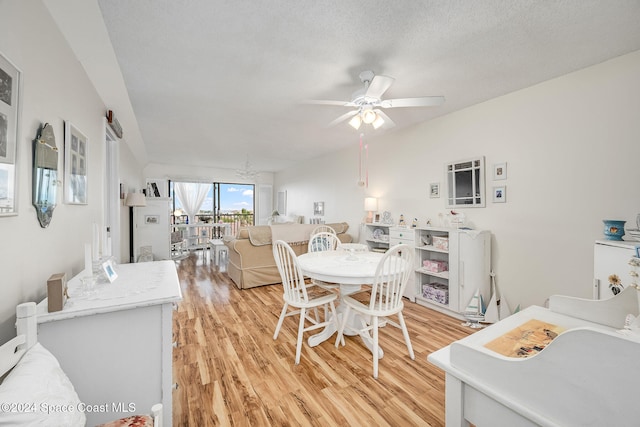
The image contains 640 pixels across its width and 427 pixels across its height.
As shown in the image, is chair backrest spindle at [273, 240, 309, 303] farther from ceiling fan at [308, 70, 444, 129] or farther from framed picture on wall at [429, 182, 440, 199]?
framed picture on wall at [429, 182, 440, 199]

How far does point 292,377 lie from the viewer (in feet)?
6.23

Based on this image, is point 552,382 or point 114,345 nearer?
point 552,382

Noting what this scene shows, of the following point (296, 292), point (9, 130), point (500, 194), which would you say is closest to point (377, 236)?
point (500, 194)

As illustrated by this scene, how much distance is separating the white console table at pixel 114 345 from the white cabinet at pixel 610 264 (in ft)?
8.00

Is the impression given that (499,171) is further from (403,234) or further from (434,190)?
(403,234)

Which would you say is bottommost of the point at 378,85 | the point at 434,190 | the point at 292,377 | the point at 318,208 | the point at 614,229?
the point at 292,377

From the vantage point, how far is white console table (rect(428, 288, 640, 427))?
56 cm

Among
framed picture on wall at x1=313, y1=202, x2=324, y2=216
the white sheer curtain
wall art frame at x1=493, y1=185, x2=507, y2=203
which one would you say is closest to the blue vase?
wall art frame at x1=493, y1=185, x2=507, y2=203

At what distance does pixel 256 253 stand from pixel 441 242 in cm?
261

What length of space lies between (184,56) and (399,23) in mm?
1637

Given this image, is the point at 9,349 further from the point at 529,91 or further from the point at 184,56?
the point at 529,91

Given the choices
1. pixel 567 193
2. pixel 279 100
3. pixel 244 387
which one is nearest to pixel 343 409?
pixel 244 387

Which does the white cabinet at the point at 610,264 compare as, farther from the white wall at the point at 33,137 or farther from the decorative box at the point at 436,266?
the white wall at the point at 33,137

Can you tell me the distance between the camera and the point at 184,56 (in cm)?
210
